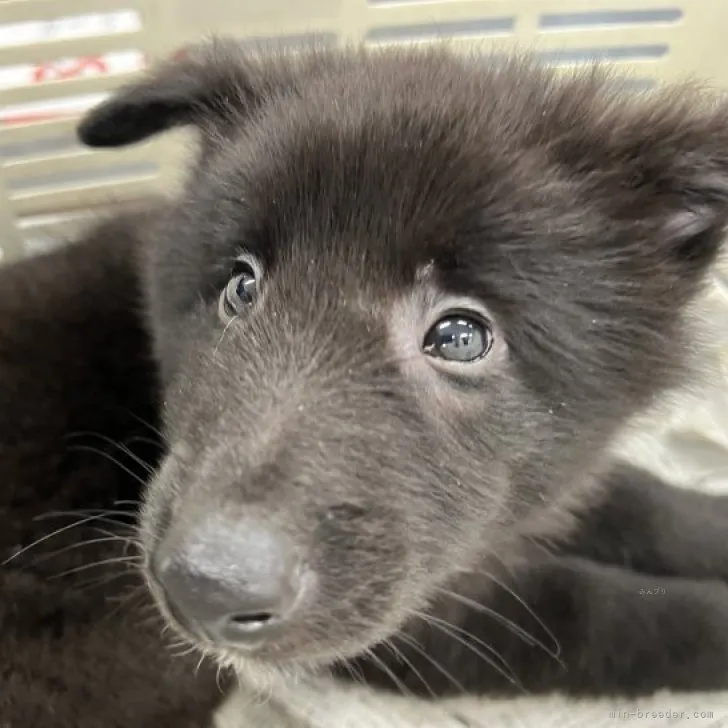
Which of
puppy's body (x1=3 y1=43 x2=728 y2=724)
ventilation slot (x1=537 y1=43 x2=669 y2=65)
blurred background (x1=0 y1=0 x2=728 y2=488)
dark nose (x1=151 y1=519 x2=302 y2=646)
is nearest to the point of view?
dark nose (x1=151 y1=519 x2=302 y2=646)

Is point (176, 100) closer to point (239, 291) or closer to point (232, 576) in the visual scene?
point (239, 291)

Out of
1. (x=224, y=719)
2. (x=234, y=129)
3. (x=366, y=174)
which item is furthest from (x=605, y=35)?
(x=224, y=719)

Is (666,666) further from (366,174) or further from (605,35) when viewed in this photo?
(605,35)

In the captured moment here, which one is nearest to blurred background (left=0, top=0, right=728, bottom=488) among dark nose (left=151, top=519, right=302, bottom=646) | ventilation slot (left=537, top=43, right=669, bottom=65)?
ventilation slot (left=537, top=43, right=669, bottom=65)

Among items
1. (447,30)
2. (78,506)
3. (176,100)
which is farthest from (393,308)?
(447,30)

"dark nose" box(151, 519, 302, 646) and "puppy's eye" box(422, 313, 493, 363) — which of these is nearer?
"dark nose" box(151, 519, 302, 646)

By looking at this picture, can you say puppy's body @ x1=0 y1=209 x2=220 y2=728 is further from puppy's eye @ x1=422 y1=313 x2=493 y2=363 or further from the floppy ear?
the floppy ear

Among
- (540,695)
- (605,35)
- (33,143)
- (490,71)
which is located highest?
(490,71)
